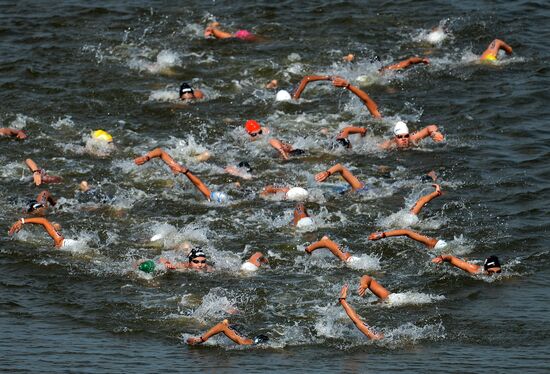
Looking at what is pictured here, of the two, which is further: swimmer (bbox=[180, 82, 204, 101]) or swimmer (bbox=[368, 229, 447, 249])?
swimmer (bbox=[180, 82, 204, 101])

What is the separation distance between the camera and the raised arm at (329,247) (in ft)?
68.9

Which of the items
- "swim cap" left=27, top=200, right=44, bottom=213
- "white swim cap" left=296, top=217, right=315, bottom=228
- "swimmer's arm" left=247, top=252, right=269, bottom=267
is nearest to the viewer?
"swimmer's arm" left=247, top=252, right=269, bottom=267

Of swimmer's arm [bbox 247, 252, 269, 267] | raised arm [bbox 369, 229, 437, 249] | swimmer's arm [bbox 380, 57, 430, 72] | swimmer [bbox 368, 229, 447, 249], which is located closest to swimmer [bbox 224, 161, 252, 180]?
swimmer's arm [bbox 247, 252, 269, 267]

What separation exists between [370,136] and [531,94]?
449cm

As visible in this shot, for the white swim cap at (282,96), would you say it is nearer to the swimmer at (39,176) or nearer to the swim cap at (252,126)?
the swim cap at (252,126)

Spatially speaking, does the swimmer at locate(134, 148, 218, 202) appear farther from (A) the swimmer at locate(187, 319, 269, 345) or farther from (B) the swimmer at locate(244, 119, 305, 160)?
(A) the swimmer at locate(187, 319, 269, 345)

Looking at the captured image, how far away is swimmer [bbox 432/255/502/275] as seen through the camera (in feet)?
65.8

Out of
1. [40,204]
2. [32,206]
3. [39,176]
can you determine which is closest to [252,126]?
[39,176]

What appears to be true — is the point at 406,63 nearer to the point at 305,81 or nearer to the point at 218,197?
the point at 305,81

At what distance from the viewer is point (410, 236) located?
21.0 m

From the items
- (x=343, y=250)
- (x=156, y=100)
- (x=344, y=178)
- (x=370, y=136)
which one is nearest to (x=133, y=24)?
(x=156, y=100)

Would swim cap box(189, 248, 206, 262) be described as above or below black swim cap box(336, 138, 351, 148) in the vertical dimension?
above

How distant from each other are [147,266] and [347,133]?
278 inches

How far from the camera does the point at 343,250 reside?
21.8m
